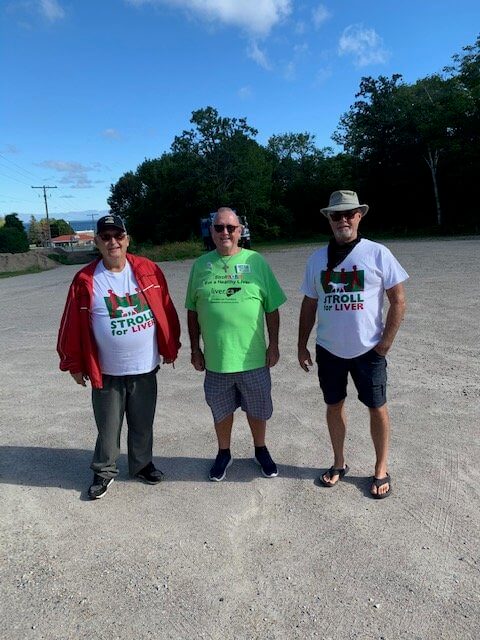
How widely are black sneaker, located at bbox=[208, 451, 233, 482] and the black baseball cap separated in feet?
5.50

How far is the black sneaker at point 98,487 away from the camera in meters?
3.11

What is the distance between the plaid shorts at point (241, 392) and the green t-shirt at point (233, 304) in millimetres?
82

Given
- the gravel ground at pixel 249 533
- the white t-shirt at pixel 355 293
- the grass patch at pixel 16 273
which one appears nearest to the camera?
the gravel ground at pixel 249 533

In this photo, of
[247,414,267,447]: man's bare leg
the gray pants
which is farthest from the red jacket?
[247,414,267,447]: man's bare leg

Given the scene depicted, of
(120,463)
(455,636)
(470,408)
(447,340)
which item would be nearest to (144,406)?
(120,463)

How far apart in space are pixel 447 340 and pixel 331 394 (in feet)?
12.3

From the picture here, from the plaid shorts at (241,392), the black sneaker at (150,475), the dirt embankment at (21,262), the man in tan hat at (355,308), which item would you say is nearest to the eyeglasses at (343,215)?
the man in tan hat at (355,308)

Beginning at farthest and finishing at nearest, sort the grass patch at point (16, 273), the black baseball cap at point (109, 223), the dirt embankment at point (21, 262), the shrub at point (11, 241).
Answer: the shrub at point (11, 241), the dirt embankment at point (21, 262), the grass patch at point (16, 273), the black baseball cap at point (109, 223)

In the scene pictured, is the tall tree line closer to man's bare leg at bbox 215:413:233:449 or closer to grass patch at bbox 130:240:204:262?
grass patch at bbox 130:240:204:262

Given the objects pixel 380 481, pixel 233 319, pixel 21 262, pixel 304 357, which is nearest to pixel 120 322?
pixel 233 319

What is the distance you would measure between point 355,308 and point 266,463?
4.14 ft

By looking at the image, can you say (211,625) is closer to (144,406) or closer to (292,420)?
(144,406)

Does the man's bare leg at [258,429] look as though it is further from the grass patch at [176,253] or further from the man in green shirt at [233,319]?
the grass patch at [176,253]

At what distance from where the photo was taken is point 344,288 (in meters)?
2.78
